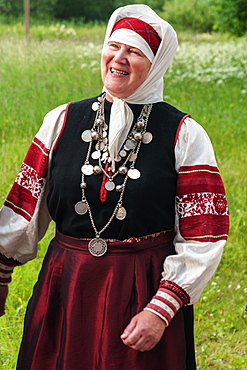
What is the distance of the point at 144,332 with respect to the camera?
208 centimetres

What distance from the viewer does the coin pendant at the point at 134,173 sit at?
7.14ft

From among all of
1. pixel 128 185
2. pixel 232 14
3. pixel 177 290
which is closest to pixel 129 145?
pixel 128 185

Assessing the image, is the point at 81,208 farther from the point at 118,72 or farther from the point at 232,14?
the point at 232,14

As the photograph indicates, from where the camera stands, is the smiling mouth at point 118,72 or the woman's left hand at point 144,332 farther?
the smiling mouth at point 118,72

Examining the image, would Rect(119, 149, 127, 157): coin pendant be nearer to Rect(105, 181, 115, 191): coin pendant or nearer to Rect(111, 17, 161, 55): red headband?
Rect(105, 181, 115, 191): coin pendant

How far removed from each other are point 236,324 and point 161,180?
84.6 inches

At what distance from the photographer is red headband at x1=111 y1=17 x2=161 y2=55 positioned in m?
2.20

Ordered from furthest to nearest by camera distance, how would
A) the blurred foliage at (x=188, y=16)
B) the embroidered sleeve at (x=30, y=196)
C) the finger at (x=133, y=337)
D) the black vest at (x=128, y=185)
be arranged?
the blurred foliage at (x=188, y=16)
the embroidered sleeve at (x=30, y=196)
the black vest at (x=128, y=185)
the finger at (x=133, y=337)

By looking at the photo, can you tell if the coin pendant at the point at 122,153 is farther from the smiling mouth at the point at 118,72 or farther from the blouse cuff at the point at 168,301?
the blouse cuff at the point at 168,301

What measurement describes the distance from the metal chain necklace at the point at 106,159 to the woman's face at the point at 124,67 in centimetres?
12

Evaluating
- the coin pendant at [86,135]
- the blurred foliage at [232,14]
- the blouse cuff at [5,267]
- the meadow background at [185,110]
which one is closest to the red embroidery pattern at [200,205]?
the coin pendant at [86,135]

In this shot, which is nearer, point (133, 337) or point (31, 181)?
point (133, 337)

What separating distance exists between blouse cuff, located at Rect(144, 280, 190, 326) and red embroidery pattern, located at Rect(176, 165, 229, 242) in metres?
0.20

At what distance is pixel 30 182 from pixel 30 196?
2.2 inches
